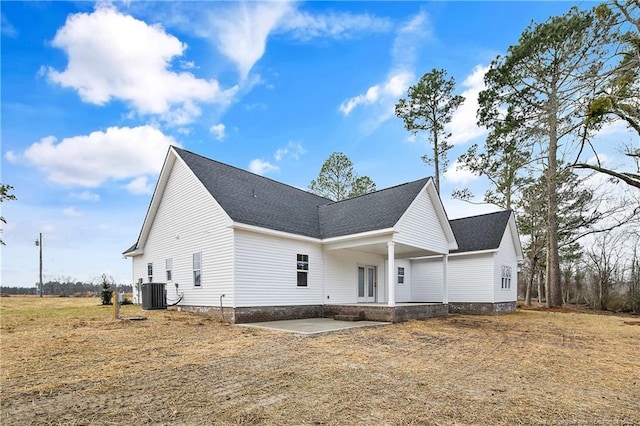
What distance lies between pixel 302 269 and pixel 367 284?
182 inches

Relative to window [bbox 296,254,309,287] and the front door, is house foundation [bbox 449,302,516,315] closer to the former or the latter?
the front door

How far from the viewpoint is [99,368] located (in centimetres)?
560

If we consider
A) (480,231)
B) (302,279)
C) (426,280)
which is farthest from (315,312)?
(480,231)

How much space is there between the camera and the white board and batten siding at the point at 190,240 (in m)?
12.1

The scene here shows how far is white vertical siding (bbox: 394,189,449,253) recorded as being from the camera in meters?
13.7

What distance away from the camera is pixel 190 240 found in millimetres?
13859

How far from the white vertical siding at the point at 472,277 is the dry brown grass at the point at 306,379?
30.3 feet

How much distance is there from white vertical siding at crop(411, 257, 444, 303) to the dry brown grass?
11259mm

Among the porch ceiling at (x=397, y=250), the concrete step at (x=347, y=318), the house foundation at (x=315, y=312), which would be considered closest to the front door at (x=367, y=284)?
the porch ceiling at (x=397, y=250)

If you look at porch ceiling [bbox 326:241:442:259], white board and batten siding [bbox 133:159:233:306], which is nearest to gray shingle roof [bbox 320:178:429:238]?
porch ceiling [bbox 326:241:442:259]

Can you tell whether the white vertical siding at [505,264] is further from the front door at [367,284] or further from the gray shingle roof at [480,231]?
the front door at [367,284]

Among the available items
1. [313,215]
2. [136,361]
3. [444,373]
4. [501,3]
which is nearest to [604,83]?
[501,3]

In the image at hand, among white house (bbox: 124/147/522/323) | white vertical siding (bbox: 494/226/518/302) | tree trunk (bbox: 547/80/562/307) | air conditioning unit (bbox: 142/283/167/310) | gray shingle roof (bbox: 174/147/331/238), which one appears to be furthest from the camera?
white vertical siding (bbox: 494/226/518/302)

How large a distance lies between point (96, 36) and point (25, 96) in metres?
3.17
